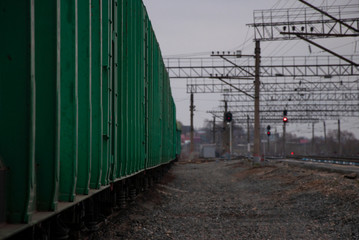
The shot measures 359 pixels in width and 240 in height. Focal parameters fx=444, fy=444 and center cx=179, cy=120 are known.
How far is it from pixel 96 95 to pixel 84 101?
0.59m

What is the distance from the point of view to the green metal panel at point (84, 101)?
16.2 ft

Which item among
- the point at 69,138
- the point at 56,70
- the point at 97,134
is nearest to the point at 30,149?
the point at 56,70

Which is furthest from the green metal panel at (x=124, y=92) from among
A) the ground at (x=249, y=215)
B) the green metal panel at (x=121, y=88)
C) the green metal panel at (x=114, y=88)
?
the ground at (x=249, y=215)

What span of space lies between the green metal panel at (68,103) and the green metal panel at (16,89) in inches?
41.7

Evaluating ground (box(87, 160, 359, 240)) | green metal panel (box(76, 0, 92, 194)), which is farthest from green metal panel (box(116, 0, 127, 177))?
green metal panel (box(76, 0, 92, 194))

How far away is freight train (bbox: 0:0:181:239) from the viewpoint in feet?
10.6

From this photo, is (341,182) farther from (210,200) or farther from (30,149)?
(30,149)

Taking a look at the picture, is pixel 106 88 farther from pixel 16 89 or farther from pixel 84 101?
pixel 16 89

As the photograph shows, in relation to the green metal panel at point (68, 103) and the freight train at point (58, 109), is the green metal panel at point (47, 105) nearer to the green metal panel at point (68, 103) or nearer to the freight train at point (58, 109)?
the freight train at point (58, 109)

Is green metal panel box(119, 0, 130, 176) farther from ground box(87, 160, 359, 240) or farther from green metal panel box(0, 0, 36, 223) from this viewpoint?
green metal panel box(0, 0, 36, 223)

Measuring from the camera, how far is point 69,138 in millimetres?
4363

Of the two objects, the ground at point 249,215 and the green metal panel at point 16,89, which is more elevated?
the green metal panel at point 16,89

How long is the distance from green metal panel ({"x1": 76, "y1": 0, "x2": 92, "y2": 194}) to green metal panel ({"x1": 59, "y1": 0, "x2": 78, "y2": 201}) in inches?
21.8

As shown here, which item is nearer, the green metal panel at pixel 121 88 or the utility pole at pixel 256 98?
the green metal panel at pixel 121 88
